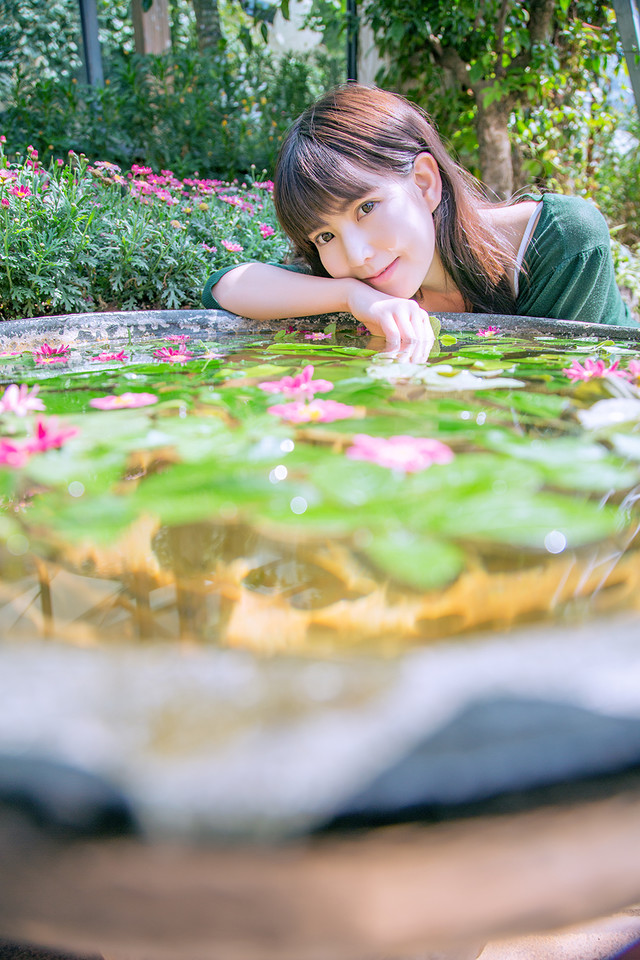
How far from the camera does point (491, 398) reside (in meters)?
0.72

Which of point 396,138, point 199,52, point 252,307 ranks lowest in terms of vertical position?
point 252,307

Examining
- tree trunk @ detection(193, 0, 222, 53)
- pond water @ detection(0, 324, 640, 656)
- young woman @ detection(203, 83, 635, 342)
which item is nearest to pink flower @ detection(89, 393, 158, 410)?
pond water @ detection(0, 324, 640, 656)

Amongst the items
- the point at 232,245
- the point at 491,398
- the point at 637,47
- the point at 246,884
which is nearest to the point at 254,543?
the point at 246,884

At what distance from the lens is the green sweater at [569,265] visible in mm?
1712

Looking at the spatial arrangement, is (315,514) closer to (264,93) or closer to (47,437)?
(47,437)

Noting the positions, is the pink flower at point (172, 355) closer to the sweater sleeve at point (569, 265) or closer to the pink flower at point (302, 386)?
the pink flower at point (302, 386)

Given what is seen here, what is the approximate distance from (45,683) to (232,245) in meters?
2.44

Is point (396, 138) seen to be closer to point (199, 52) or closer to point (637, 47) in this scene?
→ point (637, 47)

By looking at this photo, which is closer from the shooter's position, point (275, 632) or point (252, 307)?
point (275, 632)

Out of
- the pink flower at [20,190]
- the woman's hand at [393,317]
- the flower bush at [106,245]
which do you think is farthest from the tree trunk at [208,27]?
the woman's hand at [393,317]

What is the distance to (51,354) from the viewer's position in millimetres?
1176

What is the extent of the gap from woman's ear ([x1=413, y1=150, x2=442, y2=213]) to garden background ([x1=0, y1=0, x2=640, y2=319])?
3.88ft

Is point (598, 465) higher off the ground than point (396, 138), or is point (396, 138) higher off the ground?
point (396, 138)

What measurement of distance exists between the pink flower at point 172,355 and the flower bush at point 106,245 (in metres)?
1.14
